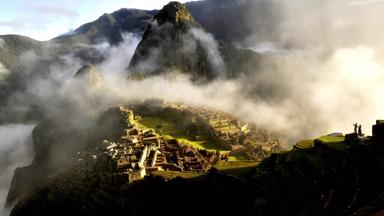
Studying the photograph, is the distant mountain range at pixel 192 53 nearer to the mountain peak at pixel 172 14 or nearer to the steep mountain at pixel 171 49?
the steep mountain at pixel 171 49

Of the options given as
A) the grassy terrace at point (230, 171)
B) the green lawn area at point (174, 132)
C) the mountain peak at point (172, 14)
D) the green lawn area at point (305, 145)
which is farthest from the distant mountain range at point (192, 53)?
the green lawn area at point (305, 145)

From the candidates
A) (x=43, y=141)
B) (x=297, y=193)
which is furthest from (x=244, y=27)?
(x=297, y=193)

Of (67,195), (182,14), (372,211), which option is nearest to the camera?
(372,211)

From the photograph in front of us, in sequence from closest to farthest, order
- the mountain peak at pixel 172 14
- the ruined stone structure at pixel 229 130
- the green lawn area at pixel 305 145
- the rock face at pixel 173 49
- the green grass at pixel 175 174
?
the green lawn area at pixel 305 145, the green grass at pixel 175 174, the ruined stone structure at pixel 229 130, the rock face at pixel 173 49, the mountain peak at pixel 172 14

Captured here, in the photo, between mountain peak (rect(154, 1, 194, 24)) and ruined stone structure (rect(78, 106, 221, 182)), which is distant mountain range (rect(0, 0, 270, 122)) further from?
ruined stone structure (rect(78, 106, 221, 182))

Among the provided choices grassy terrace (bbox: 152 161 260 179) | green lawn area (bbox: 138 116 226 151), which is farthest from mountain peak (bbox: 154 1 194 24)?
grassy terrace (bbox: 152 161 260 179)

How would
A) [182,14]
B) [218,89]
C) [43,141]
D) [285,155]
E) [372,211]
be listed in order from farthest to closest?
[182,14], [218,89], [43,141], [285,155], [372,211]

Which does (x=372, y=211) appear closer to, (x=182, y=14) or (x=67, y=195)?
(x=67, y=195)
